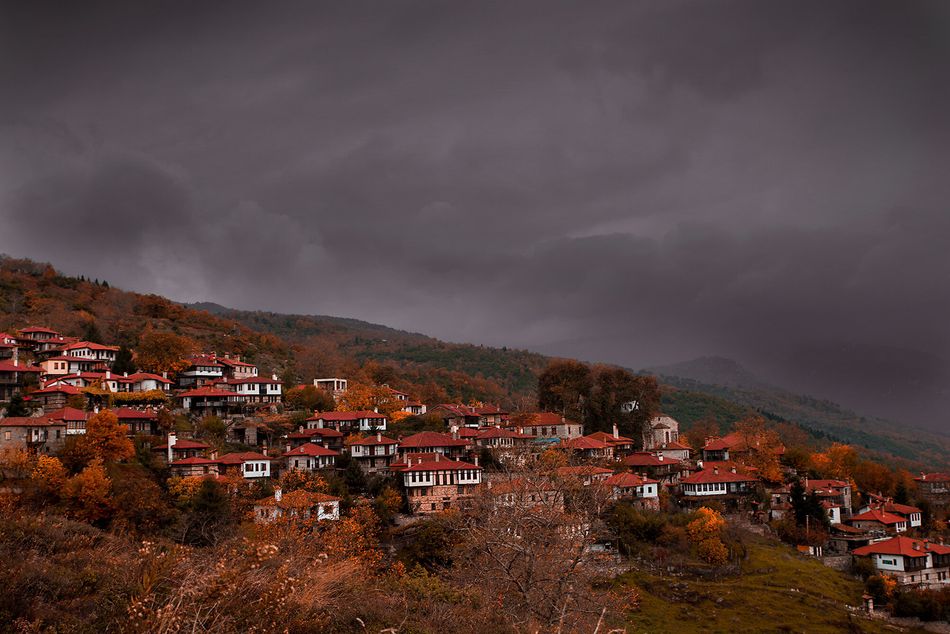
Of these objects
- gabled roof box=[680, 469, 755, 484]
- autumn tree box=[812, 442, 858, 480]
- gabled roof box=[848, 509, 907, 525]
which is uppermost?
gabled roof box=[680, 469, 755, 484]

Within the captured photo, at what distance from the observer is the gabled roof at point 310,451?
148 ft

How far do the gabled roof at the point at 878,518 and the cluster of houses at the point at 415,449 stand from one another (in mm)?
103

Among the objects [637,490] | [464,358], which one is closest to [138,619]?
[637,490]

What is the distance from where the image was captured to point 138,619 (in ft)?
26.6

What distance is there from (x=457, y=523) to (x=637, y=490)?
18.7 metres

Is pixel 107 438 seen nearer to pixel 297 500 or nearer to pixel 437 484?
pixel 297 500

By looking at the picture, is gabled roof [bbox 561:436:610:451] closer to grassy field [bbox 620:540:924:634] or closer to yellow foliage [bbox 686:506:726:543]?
yellow foliage [bbox 686:506:726:543]

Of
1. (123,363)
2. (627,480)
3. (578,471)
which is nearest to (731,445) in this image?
(627,480)

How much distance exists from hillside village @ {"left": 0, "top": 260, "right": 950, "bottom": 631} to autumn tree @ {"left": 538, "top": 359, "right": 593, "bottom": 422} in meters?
0.21

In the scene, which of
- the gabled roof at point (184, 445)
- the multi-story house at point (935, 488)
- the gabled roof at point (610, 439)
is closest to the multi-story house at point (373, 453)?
the gabled roof at point (184, 445)

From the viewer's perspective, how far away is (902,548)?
46125 millimetres

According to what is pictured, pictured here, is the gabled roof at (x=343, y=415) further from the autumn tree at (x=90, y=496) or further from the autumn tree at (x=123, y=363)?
the autumn tree at (x=90, y=496)

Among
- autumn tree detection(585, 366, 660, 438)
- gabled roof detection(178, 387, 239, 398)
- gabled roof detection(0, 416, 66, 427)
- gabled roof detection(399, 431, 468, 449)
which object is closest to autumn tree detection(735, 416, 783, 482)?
autumn tree detection(585, 366, 660, 438)

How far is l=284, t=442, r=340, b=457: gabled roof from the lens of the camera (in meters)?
45.2
